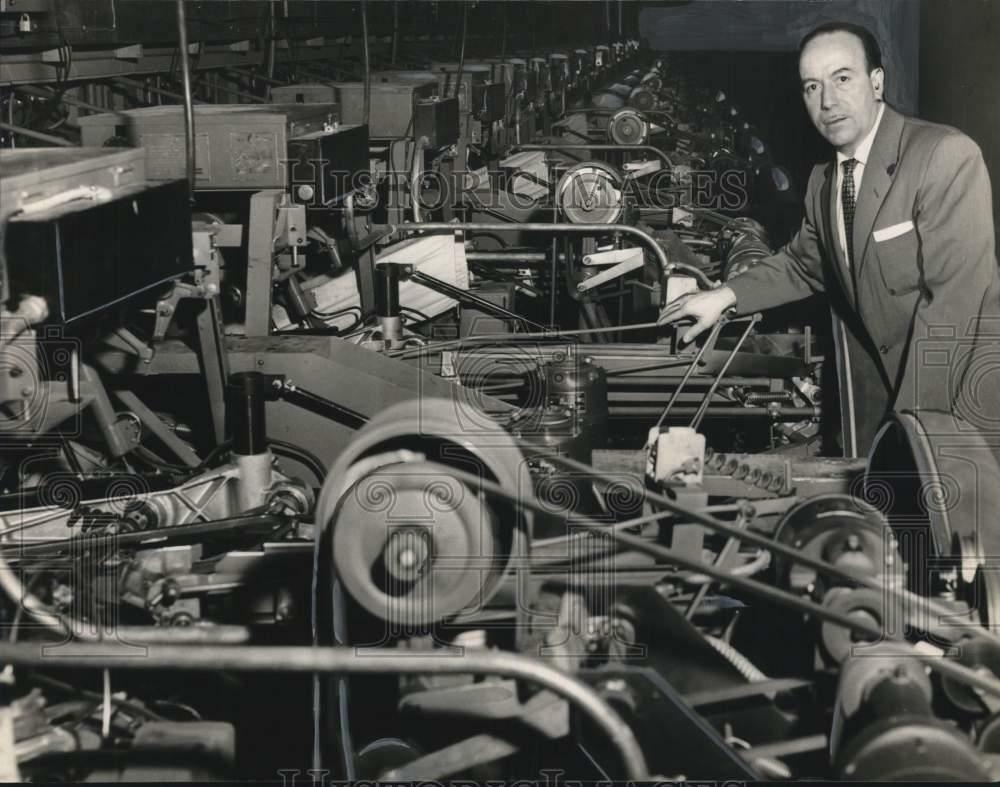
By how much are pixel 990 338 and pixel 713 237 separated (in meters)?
3.55

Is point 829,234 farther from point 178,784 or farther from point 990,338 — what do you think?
point 178,784

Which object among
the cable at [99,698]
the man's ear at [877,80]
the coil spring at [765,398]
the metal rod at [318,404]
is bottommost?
the coil spring at [765,398]

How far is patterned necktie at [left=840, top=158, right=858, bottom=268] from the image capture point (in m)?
3.25

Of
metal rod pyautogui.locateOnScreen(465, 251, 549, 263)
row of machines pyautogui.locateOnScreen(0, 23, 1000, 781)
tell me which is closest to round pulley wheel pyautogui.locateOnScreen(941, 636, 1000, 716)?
row of machines pyautogui.locateOnScreen(0, 23, 1000, 781)

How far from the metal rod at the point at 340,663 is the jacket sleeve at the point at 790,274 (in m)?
2.01

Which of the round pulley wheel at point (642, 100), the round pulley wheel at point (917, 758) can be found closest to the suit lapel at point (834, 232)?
the round pulley wheel at point (917, 758)

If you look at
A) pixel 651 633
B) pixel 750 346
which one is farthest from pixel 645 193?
pixel 651 633

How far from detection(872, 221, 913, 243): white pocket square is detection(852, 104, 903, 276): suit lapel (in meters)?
0.03

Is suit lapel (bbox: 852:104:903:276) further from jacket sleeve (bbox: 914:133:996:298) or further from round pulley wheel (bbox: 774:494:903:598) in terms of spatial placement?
round pulley wheel (bbox: 774:494:903:598)

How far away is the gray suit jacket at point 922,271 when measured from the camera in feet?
9.86

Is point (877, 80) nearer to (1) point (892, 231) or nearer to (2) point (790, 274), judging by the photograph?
(1) point (892, 231)

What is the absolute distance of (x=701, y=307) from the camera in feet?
10.9

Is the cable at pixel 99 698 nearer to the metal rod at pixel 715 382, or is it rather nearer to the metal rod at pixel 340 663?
the metal rod at pixel 340 663

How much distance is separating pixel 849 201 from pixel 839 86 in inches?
13.4
